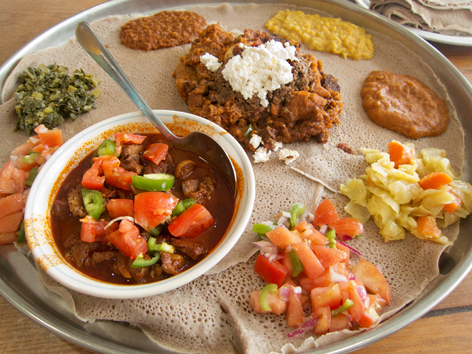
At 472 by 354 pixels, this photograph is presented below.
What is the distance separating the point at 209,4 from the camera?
4.10 metres

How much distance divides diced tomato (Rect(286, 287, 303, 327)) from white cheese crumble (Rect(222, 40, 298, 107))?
1.64 meters

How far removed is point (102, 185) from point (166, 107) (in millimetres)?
1322

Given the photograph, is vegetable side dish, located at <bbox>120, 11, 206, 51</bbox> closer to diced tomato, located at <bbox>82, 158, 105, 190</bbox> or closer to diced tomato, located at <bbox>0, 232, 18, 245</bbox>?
diced tomato, located at <bbox>82, 158, 105, 190</bbox>

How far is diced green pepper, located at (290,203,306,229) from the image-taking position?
239 centimetres

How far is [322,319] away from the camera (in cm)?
198

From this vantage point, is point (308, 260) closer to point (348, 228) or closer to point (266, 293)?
point (266, 293)

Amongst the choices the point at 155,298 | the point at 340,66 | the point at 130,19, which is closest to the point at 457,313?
the point at 155,298

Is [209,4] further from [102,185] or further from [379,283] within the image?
[379,283]

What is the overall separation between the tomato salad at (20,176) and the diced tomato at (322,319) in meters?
2.20

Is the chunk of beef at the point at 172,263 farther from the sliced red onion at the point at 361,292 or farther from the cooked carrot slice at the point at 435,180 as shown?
the cooked carrot slice at the point at 435,180

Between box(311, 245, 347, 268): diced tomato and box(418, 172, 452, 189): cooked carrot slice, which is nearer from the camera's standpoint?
box(311, 245, 347, 268): diced tomato

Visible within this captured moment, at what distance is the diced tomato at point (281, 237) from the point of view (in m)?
2.18

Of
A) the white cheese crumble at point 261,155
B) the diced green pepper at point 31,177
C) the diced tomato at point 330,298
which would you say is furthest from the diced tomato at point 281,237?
the diced green pepper at point 31,177

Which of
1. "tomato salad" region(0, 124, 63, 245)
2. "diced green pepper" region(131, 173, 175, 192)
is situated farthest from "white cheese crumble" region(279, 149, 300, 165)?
"tomato salad" region(0, 124, 63, 245)
